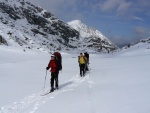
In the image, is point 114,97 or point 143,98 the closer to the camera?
point 143,98

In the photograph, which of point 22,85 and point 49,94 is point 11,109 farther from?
point 22,85

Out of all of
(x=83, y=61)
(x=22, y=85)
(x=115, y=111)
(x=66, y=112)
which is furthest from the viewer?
(x=83, y=61)

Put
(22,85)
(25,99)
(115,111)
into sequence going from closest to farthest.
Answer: (115,111)
(25,99)
(22,85)

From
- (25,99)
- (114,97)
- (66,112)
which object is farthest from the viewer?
(25,99)

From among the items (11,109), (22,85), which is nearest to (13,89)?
(22,85)

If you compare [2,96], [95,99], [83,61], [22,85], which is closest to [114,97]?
[95,99]

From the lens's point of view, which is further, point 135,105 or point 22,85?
point 22,85

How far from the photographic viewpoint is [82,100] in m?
11.0

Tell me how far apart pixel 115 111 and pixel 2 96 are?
6.21 meters

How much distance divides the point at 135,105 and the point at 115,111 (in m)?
0.78

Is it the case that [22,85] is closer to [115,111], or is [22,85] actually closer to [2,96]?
[2,96]

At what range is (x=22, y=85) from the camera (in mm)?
15609

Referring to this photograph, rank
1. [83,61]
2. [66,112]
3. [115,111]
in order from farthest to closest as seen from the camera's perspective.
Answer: [83,61] < [66,112] < [115,111]

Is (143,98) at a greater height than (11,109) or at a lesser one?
greater
